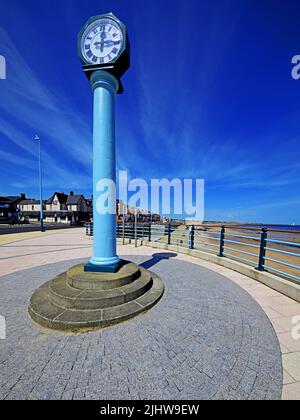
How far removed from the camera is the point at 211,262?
5840mm

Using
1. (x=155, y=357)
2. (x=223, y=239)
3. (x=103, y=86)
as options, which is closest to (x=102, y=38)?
(x=103, y=86)

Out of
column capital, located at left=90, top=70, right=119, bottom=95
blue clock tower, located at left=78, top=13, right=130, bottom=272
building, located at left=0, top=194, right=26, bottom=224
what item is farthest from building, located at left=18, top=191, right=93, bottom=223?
column capital, located at left=90, top=70, right=119, bottom=95

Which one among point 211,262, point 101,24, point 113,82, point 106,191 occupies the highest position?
point 101,24

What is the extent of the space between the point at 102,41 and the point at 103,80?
825mm

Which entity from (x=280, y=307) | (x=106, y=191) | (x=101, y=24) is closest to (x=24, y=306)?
(x=106, y=191)

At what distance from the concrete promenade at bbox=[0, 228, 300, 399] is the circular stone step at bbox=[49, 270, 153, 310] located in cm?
43

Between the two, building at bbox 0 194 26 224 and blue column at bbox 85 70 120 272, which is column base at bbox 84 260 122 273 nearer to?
blue column at bbox 85 70 120 272

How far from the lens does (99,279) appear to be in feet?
10.4

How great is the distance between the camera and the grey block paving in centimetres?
155

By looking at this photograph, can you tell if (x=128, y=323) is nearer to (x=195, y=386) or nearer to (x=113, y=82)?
(x=195, y=386)

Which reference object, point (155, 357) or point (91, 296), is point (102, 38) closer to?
point (91, 296)

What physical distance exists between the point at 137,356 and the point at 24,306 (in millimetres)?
2433
